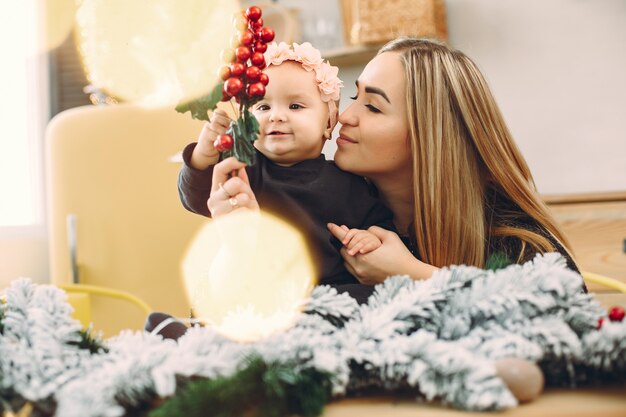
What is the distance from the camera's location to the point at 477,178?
126cm

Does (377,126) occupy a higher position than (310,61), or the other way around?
(310,61)

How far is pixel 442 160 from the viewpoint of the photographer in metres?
1.21

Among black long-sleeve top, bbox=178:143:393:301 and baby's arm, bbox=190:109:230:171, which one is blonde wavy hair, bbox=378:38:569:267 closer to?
black long-sleeve top, bbox=178:143:393:301

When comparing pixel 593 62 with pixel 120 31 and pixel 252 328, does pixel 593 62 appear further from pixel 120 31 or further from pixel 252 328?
pixel 252 328

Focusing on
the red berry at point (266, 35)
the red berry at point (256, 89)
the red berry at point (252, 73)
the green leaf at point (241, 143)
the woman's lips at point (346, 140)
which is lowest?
the woman's lips at point (346, 140)

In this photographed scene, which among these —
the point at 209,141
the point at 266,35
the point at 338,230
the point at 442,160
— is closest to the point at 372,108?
the point at 442,160

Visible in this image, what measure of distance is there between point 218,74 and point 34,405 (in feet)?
1.15

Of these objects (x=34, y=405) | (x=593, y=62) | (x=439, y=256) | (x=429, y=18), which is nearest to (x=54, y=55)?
(x=429, y=18)

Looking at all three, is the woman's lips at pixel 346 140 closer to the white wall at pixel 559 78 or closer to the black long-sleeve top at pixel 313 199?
the black long-sleeve top at pixel 313 199

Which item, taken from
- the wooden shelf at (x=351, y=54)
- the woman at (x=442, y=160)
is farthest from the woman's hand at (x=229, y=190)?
the wooden shelf at (x=351, y=54)

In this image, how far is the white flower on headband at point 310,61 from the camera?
3.62 feet

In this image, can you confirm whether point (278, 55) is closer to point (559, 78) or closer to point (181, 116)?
point (181, 116)

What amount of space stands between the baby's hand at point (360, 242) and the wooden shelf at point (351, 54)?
1595 mm

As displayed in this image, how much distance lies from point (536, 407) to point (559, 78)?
216cm
